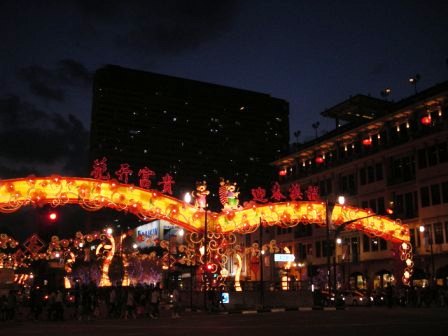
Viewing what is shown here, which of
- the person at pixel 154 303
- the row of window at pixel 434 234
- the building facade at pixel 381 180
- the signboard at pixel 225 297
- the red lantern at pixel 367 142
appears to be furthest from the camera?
the red lantern at pixel 367 142

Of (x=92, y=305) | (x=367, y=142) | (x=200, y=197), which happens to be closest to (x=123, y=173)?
(x=200, y=197)

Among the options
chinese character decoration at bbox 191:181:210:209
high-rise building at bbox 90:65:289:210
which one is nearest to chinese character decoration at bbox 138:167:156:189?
chinese character decoration at bbox 191:181:210:209

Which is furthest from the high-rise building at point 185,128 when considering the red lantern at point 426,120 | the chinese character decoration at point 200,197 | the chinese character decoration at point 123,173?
the chinese character decoration at point 123,173

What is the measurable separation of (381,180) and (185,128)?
102m

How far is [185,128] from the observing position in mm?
151375

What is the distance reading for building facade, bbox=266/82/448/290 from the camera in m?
46.3

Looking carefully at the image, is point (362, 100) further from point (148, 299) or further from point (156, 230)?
point (156, 230)

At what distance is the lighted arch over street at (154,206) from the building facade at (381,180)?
4217 mm

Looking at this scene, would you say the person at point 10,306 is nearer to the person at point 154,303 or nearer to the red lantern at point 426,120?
the person at point 154,303

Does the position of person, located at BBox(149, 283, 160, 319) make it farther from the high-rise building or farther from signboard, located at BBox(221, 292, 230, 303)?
the high-rise building

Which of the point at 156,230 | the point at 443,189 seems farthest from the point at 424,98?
the point at 156,230

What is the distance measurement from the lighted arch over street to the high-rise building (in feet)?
313

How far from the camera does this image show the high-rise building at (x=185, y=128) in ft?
458

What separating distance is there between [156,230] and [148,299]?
253 feet
